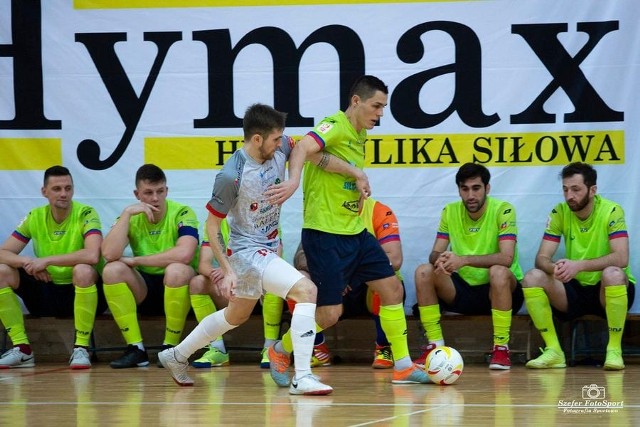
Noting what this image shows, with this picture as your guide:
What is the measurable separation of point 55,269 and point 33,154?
1.06 meters

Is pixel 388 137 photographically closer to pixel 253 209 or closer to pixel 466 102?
pixel 466 102

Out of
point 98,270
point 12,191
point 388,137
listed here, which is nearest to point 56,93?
point 12,191

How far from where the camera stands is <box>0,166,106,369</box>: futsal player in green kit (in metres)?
8.33

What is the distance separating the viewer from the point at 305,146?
6.34 meters

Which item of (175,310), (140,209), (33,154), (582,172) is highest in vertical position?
(33,154)

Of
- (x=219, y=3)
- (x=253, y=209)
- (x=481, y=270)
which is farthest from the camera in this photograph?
(x=219, y=3)

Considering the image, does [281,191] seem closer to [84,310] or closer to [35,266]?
[84,310]

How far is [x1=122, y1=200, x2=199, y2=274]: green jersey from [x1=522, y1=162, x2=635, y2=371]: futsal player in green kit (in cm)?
282

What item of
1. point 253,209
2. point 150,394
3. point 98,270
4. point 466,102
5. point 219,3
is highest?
point 219,3

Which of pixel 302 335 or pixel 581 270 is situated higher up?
pixel 581 270

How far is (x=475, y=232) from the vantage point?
27.4 ft

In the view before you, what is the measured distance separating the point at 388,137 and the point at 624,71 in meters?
1.94

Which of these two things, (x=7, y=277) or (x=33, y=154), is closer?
(x=7, y=277)

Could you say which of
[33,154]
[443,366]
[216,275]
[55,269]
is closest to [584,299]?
[443,366]
